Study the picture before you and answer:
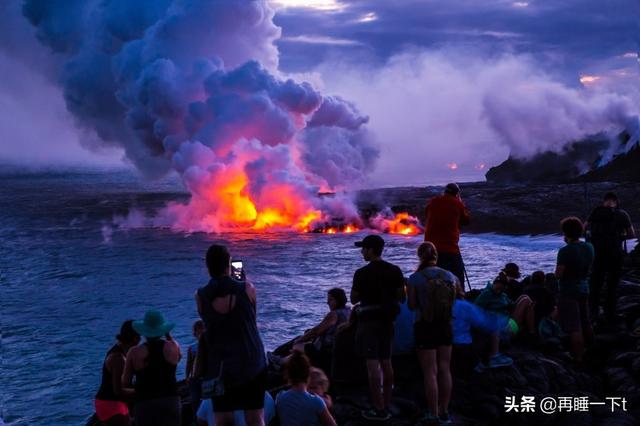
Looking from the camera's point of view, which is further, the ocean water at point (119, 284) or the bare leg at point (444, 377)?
the ocean water at point (119, 284)

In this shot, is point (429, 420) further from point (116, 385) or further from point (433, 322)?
point (116, 385)

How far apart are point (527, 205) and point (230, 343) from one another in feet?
175

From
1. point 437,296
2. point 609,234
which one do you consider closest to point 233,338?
point 437,296

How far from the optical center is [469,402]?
926cm

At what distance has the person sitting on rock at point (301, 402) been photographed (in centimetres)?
631

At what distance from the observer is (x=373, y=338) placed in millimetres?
8219

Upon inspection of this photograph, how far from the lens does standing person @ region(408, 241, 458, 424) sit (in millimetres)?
8094

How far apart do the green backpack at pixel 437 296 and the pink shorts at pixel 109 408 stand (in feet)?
10.9

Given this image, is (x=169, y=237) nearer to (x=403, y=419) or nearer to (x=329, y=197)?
(x=329, y=197)

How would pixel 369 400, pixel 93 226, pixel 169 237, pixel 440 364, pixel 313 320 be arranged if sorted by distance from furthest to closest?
pixel 93 226
pixel 169 237
pixel 313 320
pixel 369 400
pixel 440 364

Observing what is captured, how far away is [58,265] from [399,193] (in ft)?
135

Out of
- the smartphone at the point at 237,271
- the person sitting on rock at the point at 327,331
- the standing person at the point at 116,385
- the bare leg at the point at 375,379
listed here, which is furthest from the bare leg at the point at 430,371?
the standing person at the point at 116,385

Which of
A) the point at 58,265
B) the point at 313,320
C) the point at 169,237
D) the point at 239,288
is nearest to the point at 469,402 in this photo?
the point at 239,288

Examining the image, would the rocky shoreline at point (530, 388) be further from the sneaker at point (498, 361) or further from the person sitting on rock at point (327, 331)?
the person sitting on rock at point (327, 331)
